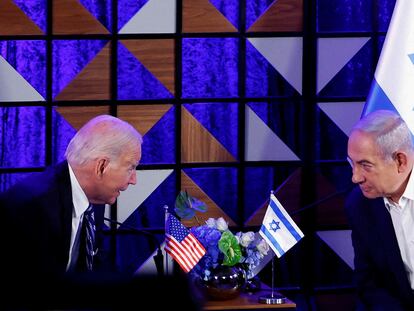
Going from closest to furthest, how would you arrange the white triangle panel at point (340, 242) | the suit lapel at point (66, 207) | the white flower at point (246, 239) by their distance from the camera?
the suit lapel at point (66, 207), the white flower at point (246, 239), the white triangle panel at point (340, 242)

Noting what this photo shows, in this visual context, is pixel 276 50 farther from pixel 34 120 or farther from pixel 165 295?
pixel 165 295

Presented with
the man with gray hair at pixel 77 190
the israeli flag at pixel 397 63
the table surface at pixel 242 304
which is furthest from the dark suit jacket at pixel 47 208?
the israeli flag at pixel 397 63

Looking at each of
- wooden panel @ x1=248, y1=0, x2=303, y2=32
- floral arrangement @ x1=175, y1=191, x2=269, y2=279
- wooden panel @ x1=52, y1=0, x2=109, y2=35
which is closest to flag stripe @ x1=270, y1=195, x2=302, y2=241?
floral arrangement @ x1=175, y1=191, x2=269, y2=279

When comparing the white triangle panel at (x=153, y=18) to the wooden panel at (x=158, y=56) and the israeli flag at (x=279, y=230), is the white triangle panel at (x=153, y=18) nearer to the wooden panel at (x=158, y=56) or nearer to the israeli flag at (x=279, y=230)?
the wooden panel at (x=158, y=56)

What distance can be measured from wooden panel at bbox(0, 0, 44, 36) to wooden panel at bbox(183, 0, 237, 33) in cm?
86

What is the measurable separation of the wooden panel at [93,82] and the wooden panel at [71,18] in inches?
6.8

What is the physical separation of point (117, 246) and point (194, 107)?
96 centimetres

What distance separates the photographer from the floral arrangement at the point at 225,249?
339cm

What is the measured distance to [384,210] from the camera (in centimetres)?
335

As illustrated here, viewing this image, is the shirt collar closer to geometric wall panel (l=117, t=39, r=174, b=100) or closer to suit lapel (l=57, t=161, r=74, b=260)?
suit lapel (l=57, t=161, r=74, b=260)

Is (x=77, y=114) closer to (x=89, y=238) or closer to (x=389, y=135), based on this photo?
(x=89, y=238)

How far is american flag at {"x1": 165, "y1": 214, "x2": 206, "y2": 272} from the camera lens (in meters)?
3.40

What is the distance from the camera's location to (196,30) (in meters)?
4.36

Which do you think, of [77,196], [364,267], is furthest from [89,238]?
[364,267]
